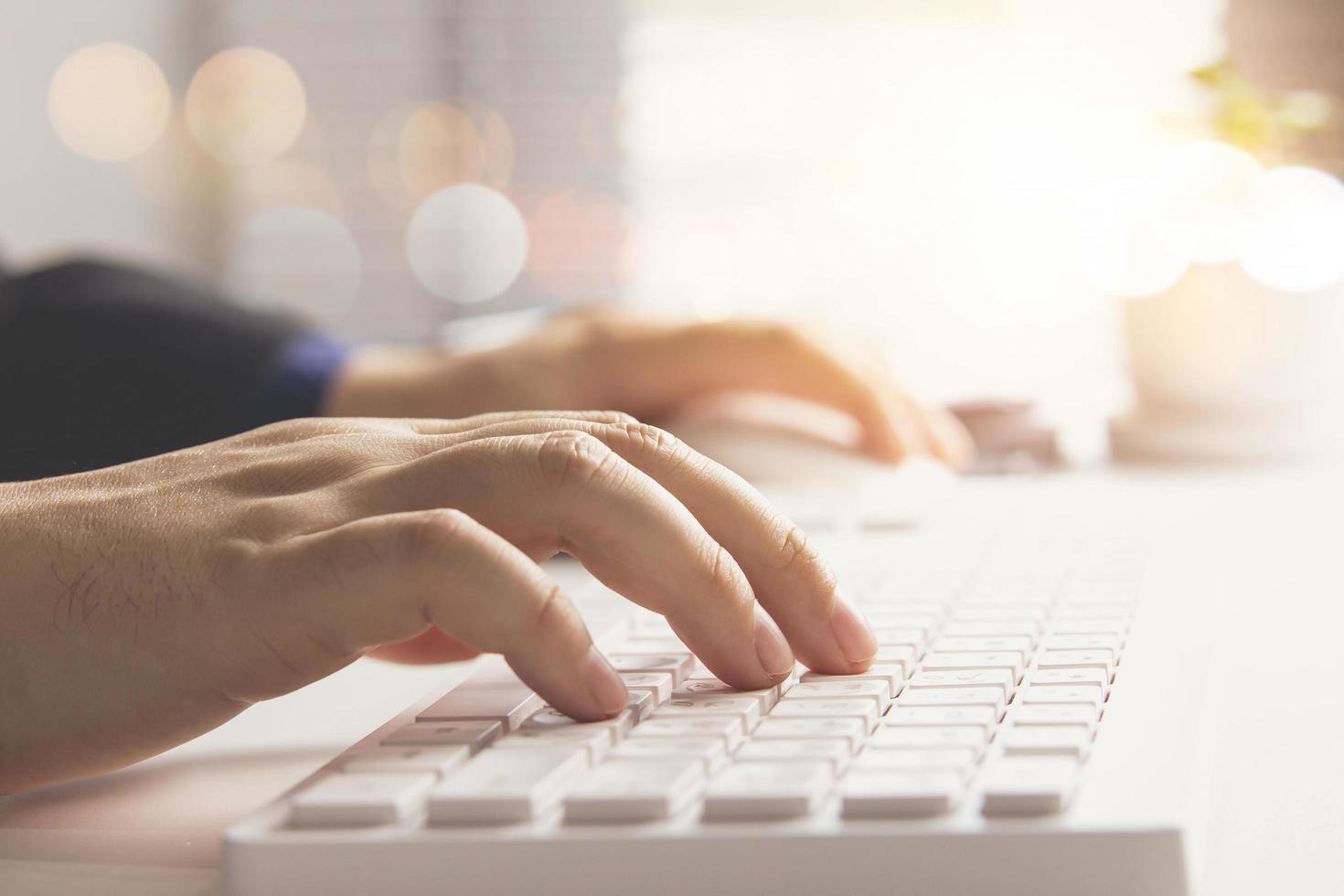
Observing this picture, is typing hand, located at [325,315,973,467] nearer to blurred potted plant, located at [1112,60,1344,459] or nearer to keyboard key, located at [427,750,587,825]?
blurred potted plant, located at [1112,60,1344,459]

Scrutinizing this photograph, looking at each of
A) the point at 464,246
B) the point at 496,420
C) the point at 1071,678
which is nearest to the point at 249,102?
the point at 464,246

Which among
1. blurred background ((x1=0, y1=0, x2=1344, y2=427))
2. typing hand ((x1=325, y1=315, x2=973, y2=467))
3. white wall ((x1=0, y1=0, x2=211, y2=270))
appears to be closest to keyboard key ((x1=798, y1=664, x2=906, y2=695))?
typing hand ((x1=325, y1=315, x2=973, y2=467))

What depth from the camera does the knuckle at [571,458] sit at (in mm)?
458

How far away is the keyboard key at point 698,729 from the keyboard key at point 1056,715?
8cm

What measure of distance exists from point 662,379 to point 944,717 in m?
0.64

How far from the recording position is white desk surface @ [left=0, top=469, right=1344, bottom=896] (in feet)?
1.22

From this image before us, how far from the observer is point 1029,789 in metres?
0.32

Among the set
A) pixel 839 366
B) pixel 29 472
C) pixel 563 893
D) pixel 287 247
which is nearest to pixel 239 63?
pixel 287 247

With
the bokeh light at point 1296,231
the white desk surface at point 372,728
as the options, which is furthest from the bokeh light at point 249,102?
the white desk surface at point 372,728

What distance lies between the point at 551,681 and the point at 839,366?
60 cm

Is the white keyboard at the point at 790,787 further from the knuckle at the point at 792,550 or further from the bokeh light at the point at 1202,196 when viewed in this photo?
the bokeh light at the point at 1202,196

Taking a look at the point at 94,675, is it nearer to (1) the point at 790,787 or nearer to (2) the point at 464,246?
(1) the point at 790,787

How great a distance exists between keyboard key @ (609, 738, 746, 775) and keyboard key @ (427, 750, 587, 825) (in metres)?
0.01

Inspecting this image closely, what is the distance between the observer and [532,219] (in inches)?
95.9
